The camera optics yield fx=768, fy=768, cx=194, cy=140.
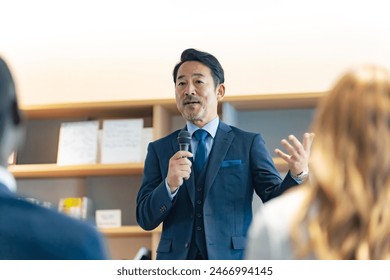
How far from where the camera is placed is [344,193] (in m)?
1.19

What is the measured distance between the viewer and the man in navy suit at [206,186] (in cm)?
249

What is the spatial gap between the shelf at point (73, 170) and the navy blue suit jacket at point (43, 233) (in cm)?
269

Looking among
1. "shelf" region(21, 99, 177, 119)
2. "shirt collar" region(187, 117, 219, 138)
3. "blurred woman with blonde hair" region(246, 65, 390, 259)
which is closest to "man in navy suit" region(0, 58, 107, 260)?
"blurred woman with blonde hair" region(246, 65, 390, 259)

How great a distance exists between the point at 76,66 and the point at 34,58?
249 mm

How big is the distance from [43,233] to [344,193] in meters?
0.50

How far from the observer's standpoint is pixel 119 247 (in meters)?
4.19

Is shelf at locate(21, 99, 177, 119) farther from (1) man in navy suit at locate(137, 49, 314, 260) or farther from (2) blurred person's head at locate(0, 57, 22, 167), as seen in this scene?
(2) blurred person's head at locate(0, 57, 22, 167)

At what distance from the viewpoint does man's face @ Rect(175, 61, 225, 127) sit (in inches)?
108

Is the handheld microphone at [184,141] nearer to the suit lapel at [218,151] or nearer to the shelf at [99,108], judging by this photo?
the suit lapel at [218,151]

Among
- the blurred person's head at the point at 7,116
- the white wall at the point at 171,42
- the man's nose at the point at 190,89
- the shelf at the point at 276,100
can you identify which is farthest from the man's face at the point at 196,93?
the blurred person's head at the point at 7,116

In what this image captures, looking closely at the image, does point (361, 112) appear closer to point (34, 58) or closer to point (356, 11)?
point (356, 11)

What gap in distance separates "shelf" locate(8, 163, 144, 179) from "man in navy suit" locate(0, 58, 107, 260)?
2669 millimetres

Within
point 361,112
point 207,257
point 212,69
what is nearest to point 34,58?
point 212,69

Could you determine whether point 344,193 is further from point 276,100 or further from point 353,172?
point 276,100
